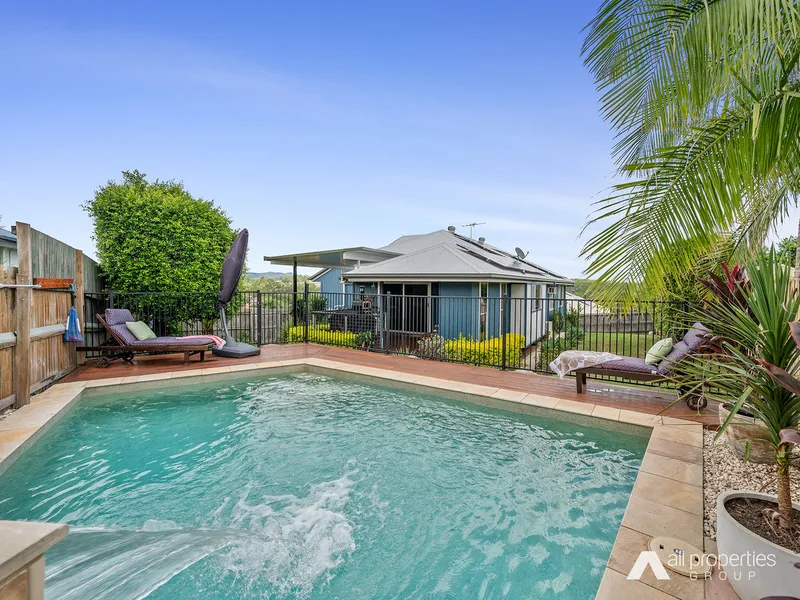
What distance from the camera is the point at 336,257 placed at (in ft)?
41.4

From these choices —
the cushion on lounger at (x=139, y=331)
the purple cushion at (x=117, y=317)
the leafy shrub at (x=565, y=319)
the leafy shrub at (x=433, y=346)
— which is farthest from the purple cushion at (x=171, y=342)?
the leafy shrub at (x=565, y=319)

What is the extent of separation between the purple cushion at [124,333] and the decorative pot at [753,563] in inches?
299

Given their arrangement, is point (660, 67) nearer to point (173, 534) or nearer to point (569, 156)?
point (173, 534)

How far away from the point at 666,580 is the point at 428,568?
46.1 inches

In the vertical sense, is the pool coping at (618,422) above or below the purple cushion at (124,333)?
below

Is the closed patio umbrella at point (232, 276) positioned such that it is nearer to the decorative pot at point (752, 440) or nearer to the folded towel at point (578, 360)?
the folded towel at point (578, 360)

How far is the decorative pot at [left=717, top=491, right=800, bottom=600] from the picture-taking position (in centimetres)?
140

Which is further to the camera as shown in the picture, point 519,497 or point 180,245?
point 180,245

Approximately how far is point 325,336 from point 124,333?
4443mm

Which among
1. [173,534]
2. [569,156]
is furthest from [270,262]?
[173,534]

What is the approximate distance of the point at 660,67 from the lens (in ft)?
8.96

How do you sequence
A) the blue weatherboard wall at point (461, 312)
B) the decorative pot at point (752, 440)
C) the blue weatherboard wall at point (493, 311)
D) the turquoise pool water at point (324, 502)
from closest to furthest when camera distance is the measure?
the turquoise pool water at point (324, 502) → the decorative pot at point (752, 440) → the blue weatherboard wall at point (461, 312) → the blue weatherboard wall at point (493, 311)

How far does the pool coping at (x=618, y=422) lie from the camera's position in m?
1.79

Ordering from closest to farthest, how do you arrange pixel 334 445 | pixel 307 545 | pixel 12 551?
pixel 12 551 < pixel 307 545 < pixel 334 445
